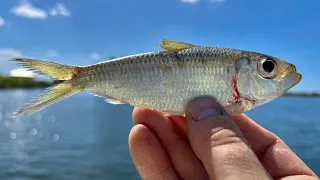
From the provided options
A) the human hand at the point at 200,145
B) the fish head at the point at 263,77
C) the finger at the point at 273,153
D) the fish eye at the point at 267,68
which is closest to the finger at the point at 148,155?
the human hand at the point at 200,145

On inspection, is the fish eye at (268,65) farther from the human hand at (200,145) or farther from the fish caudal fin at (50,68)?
the fish caudal fin at (50,68)

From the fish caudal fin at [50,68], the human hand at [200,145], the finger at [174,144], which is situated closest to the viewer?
the human hand at [200,145]

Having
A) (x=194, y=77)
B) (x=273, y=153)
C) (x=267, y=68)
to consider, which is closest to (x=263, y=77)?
(x=267, y=68)

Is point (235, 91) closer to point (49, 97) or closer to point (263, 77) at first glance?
point (263, 77)

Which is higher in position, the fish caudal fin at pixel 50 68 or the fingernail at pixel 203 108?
the fish caudal fin at pixel 50 68

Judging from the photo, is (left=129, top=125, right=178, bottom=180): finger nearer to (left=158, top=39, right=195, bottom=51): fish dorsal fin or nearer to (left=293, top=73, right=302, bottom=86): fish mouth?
Result: (left=158, top=39, right=195, bottom=51): fish dorsal fin

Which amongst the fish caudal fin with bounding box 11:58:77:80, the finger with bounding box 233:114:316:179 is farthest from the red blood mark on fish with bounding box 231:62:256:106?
the fish caudal fin with bounding box 11:58:77:80
